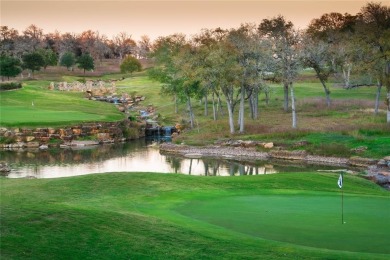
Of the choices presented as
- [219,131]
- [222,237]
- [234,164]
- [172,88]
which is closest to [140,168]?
[234,164]

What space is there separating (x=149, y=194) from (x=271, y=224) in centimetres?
821

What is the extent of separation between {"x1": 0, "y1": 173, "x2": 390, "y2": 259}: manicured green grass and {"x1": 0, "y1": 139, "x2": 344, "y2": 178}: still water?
18689mm

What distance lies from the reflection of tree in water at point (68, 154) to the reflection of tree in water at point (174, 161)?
562 centimetres

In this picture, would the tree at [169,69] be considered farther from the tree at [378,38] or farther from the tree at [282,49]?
the tree at [378,38]

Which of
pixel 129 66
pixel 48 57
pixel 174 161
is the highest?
pixel 48 57

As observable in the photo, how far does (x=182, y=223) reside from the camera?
17484 millimetres

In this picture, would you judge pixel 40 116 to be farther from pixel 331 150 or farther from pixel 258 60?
pixel 331 150

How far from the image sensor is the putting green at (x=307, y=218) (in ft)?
52.9

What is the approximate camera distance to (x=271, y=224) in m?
17.8

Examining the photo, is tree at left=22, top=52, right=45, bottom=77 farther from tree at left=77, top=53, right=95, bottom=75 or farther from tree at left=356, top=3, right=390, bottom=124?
tree at left=356, top=3, right=390, bottom=124

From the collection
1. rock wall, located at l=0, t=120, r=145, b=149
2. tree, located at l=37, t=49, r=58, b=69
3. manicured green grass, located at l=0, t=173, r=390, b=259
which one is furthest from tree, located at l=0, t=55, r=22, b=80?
manicured green grass, located at l=0, t=173, r=390, b=259

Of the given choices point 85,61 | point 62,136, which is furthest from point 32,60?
point 62,136

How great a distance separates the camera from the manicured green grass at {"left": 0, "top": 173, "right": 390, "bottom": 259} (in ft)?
46.7

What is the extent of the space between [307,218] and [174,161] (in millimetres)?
34301
